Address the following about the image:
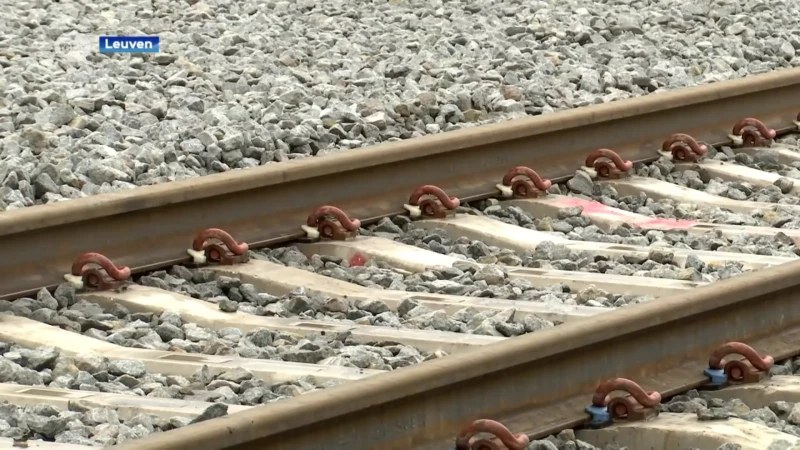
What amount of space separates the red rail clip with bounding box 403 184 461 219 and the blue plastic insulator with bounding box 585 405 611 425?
2049 mm

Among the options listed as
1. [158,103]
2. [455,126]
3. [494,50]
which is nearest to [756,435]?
[455,126]

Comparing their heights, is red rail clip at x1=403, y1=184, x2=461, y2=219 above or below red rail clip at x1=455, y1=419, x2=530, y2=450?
above

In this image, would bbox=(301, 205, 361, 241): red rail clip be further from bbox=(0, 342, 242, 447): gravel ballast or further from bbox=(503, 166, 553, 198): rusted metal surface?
bbox=(0, 342, 242, 447): gravel ballast

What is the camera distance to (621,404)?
14.0 ft

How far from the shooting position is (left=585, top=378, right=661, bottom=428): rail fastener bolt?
4.25 meters

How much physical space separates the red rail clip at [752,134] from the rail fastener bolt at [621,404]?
138 inches

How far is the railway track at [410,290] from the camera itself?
161 inches

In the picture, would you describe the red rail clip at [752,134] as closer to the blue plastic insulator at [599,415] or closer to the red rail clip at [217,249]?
the red rail clip at [217,249]

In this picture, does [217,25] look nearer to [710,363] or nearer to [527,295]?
[527,295]

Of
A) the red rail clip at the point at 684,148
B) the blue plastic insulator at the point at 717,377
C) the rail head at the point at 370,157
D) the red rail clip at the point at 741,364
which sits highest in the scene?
the rail head at the point at 370,157

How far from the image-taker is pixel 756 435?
13.4ft

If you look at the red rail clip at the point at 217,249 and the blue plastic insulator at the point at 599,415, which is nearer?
the blue plastic insulator at the point at 599,415

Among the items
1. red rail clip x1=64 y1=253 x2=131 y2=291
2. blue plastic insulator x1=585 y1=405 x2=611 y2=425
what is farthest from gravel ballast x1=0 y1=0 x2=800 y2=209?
blue plastic insulator x1=585 y1=405 x2=611 y2=425

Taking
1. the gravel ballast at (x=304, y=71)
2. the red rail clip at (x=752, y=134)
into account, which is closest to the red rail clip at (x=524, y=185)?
the gravel ballast at (x=304, y=71)
